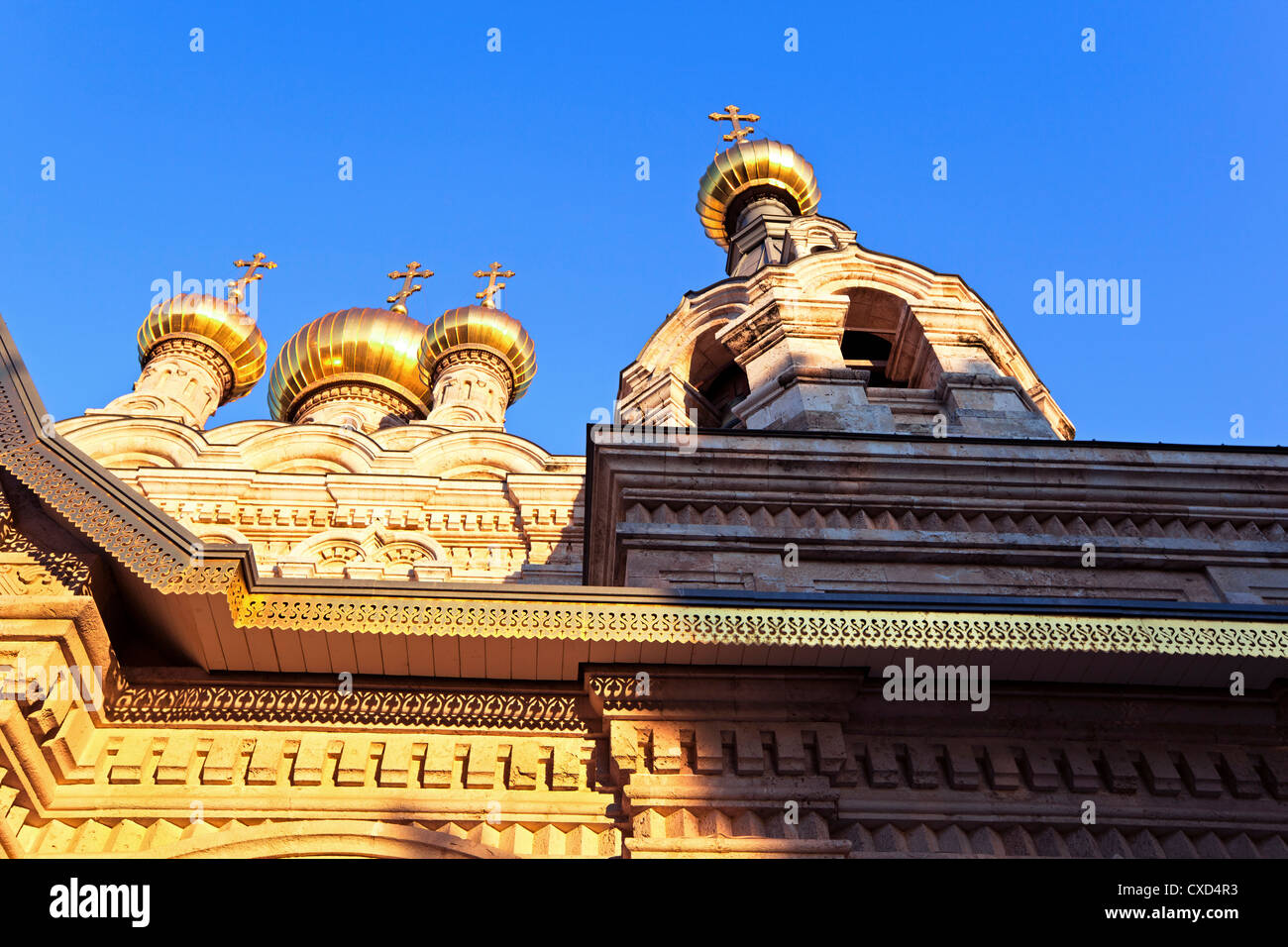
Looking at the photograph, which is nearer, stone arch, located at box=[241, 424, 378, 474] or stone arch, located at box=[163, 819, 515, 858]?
stone arch, located at box=[163, 819, 515, 858]

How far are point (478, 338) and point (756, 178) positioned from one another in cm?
604

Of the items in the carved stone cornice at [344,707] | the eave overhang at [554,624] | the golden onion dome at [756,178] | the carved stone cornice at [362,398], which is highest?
the golden onion dome at [756,178]

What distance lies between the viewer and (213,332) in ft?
63.6

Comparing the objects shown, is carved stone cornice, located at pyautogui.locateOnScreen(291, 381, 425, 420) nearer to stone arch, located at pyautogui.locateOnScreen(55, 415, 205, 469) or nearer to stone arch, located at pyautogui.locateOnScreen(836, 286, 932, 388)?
stone arch, located at pyautogui.locateOnScreen(55, 415, 205, 469)

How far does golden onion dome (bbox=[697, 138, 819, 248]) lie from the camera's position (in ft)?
53.0

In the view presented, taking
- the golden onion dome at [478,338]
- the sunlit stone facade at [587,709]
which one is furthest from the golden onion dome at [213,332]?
the sunlit stone facade at [587,709]

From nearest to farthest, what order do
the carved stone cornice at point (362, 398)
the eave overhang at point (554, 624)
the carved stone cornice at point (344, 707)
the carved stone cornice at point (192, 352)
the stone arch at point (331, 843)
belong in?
1. the stone arch at point (331, 843)
2. the eave overhang at point (554, 624)
3. the carved stone cornice at point (344, 707)
4. the carved stone cornice at point (192, 352)
5. the carved stone cornice at point (362, 398)

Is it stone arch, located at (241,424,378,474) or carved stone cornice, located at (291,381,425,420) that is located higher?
carved stone cornice, located at (291,381,425,420)

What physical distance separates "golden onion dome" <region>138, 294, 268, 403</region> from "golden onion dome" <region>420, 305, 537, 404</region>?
272 cm

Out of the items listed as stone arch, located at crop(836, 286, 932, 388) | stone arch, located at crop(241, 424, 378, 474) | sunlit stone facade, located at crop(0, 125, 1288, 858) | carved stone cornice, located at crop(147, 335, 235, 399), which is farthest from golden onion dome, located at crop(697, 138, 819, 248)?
sunlit stone facade, located at crop(0, 125, 1288, 858)

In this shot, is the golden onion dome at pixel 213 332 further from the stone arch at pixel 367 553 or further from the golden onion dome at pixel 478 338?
the stone arch at pixel 367 553

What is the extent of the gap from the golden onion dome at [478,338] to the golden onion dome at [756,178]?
5188 mm

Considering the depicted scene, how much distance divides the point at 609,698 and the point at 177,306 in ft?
54.2

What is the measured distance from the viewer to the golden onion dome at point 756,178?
16141mm
